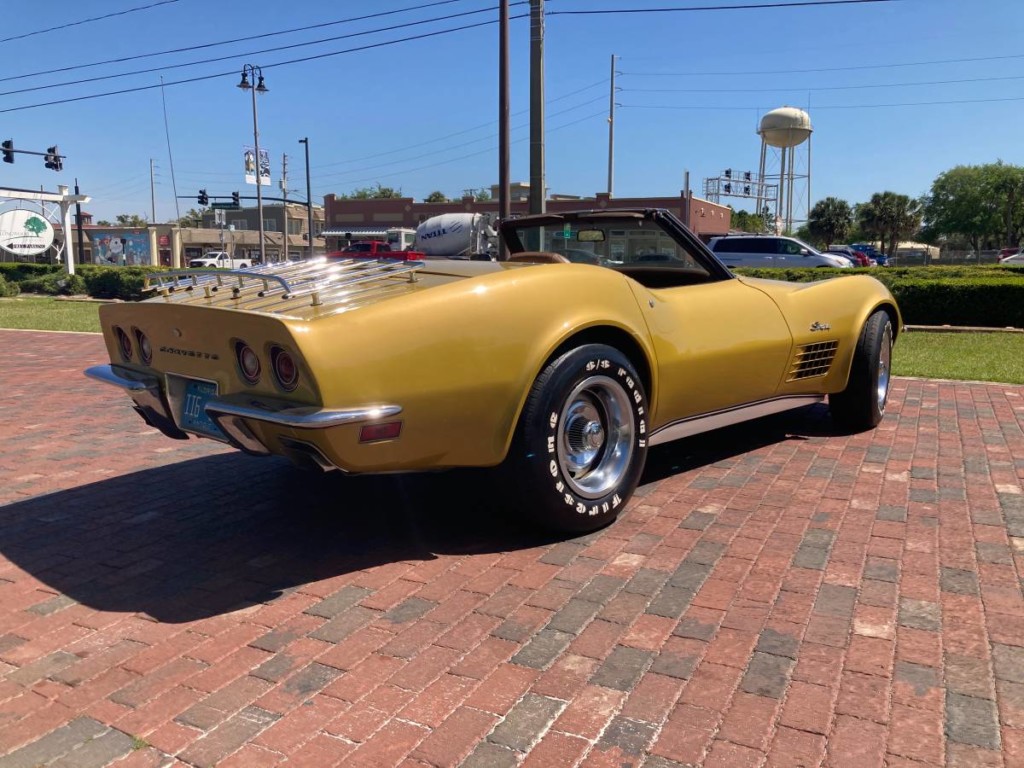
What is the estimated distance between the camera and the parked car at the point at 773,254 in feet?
75.9

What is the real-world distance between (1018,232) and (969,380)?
248 feet

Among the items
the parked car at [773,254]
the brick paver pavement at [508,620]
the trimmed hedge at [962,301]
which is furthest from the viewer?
the parked car at [773,254]

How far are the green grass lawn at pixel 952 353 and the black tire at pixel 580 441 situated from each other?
16.8 feet

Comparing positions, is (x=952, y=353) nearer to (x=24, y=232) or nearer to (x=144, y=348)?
(x=144, y=348)

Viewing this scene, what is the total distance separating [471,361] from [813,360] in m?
2.55

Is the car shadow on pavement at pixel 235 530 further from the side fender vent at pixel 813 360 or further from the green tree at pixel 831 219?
the green tree at pixel 831 219

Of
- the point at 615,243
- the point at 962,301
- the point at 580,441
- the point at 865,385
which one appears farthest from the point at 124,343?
the point at 962,301

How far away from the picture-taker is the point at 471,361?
301cm

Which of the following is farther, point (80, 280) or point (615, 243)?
point (80, 280)

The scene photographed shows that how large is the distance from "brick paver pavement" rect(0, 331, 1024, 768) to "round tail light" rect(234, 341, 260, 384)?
76 cm

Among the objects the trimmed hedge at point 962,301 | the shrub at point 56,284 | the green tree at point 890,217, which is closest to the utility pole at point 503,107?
the trimmed hedge at point 962,301

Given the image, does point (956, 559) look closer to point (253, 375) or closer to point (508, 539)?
point (508, 539)

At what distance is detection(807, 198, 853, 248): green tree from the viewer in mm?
72750

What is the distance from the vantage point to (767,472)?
4.41m
